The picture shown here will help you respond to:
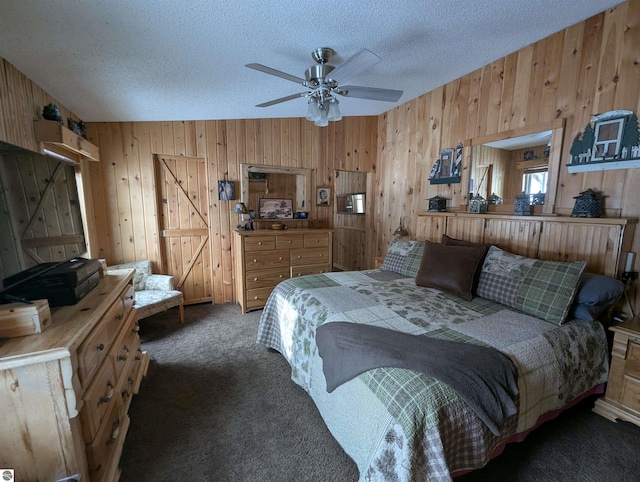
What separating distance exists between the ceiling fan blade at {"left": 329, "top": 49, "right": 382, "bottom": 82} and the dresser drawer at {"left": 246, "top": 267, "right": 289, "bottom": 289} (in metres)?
2.37

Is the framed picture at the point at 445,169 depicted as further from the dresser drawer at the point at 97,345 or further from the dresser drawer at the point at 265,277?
the dresser drawer at the point at 97,345

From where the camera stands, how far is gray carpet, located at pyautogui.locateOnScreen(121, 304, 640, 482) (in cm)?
140

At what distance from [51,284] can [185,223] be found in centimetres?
240

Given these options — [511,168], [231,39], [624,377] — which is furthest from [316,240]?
[624,377]

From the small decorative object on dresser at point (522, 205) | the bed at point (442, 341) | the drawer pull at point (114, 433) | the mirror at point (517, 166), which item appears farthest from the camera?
the small decorative object on dresser at point (522, 205)

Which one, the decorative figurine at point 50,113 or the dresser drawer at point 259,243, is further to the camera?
the dresser drawer at point 259,243

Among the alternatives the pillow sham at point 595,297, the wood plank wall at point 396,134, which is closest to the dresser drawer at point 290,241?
the wood plank wall at point 396,134

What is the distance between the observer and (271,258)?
3533 mm

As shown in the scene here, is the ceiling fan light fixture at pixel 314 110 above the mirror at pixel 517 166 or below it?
above

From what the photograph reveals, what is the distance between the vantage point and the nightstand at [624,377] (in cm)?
161

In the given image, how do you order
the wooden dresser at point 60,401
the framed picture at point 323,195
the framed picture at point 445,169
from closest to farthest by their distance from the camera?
1. the wooden dresser at point 60,401
2. the framed picture at point 445,169
3. the framed picture at point 323,195

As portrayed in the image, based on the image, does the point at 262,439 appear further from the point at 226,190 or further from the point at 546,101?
the point at 546,101

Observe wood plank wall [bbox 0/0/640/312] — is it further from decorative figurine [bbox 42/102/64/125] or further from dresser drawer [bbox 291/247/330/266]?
dresser drawer [bbox 291/247/330/266]

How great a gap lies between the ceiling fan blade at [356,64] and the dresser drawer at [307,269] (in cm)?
239
